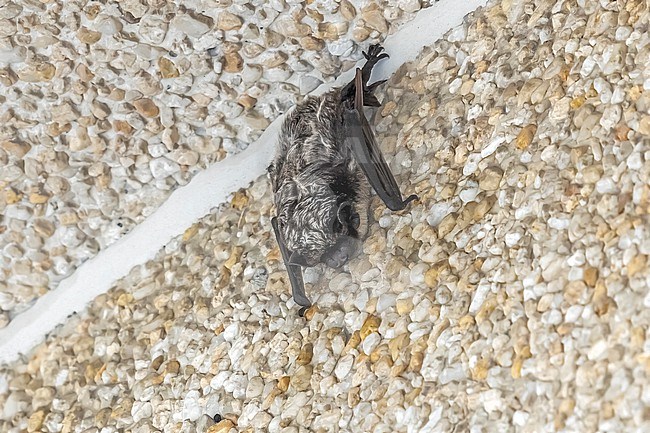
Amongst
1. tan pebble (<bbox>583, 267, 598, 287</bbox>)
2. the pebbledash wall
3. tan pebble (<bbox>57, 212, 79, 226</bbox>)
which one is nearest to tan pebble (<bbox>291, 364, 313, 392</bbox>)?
the pebbledash wall

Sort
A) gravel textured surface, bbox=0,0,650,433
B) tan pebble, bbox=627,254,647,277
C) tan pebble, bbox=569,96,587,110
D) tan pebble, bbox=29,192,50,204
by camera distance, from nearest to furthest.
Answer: tan pebble, bbox=627,254,647,277 < gravel textured surface, bbox=0,0,650,433 < tan pebble, bbox=569,96,587,110 < tan pebble, bbox=29,192,50,204

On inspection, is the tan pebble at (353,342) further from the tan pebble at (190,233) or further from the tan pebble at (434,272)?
the tan pebble at (190,233)

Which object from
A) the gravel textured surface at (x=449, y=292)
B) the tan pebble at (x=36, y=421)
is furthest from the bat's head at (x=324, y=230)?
the tan pebble at (x=36, y=421)

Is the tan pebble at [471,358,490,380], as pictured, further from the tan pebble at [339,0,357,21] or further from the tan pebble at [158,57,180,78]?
the tan pebble at [158,57,180,78]

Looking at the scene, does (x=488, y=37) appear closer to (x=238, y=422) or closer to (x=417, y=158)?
(x=417, y=158)

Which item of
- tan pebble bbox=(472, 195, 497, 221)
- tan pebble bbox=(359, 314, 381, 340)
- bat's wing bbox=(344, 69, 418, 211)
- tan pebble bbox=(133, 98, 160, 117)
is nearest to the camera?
tan pebble bbox=(472, 195, 497, 221)

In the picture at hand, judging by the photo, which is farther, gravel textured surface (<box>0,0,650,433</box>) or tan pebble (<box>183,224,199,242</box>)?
tan pebble (<box>183,224,199,242</box>)

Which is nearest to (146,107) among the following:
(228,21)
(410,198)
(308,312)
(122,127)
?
(122,127)
